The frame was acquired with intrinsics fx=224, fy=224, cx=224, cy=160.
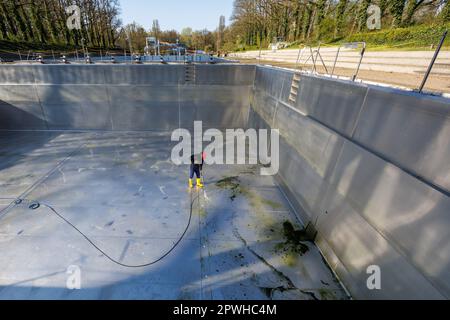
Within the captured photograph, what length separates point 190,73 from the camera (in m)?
10.2

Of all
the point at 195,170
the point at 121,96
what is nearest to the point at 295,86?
the point at 195,170

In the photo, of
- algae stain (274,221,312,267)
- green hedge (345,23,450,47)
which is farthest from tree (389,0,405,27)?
algae stain (274,221,312,267)

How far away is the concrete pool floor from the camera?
146 inches

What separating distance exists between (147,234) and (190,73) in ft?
25.4

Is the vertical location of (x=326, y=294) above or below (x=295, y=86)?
below

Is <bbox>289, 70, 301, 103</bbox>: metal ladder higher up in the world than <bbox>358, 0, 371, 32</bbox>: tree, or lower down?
lower down

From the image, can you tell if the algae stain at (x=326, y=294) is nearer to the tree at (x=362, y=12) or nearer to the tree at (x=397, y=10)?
the tree at (x=397, y=10)

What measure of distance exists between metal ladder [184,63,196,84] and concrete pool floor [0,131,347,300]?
4.45 meters

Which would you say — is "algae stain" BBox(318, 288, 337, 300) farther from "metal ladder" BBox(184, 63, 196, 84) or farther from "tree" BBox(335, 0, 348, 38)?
"tree" BBox(335, 0, 348, 38)

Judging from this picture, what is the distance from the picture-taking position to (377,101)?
3.47 metres

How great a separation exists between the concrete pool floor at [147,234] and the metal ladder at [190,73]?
14.6 ft

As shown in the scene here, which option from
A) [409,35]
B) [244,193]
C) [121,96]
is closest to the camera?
[244,193]

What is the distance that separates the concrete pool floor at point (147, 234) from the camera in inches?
146

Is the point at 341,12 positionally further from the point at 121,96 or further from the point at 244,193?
the point at 244,193
